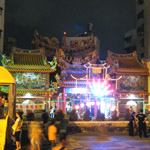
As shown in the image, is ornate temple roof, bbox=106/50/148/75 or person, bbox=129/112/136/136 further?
ornate temple roof, bbox=106/50/148/75

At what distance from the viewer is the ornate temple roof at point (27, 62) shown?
1264 inches

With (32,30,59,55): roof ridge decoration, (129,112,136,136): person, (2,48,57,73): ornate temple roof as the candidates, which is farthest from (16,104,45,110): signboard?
(32,30,59,55): roof ridge decoration

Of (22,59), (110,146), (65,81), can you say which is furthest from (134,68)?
(110,146)

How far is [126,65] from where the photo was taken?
3481cm

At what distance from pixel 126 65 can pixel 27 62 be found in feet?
40.0

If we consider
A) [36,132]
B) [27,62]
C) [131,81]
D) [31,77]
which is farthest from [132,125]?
[27,62]

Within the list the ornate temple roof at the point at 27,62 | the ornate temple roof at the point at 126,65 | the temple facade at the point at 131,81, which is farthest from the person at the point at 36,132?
the ornate temple roof at the point at 126,65

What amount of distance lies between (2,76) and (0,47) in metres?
25.7

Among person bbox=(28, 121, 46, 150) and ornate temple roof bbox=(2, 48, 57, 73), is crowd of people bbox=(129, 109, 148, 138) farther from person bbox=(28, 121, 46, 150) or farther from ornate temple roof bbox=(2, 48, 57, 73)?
ornate temple roof bbox=(2, 48, 57, 73)

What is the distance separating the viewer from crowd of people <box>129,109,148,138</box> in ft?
59.8

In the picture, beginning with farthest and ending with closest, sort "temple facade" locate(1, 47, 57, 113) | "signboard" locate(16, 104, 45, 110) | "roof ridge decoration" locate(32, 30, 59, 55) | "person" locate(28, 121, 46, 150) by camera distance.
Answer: "roof ridge decoration" locate(32, 30, 59, 55) → "temple facade" locate(1, 47, 57, 113) → "signboard" locate(16, 104, 45, 110) → "person" locate(28, 121, 46, 150)

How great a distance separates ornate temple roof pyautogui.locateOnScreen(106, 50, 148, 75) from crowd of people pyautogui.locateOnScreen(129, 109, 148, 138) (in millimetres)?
14450

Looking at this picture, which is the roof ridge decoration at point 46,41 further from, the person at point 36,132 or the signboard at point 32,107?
the person at point 36,132

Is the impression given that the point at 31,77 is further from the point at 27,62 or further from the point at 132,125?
the point at 132,125
